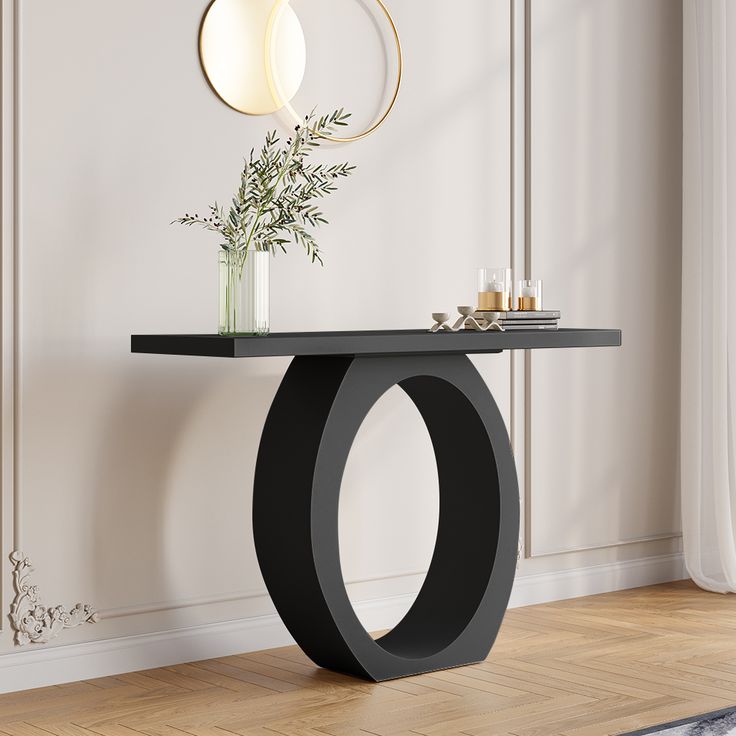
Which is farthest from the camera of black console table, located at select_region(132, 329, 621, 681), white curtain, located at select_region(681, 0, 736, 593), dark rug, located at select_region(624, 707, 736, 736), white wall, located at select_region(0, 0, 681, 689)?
white curtain, located at select_region(681, 0, 736, 593)

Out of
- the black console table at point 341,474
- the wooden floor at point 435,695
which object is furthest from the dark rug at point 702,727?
the black console table at point 341,474

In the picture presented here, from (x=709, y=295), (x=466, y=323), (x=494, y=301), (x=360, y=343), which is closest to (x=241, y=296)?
(x=360, y=343)

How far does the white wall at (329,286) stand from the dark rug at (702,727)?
46.7 inches

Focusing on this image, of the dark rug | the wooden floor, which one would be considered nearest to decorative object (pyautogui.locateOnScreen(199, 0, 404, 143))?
the wooden floor

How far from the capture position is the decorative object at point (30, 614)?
3.20 m

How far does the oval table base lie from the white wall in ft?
0.50

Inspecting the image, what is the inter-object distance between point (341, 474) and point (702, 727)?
1084mm

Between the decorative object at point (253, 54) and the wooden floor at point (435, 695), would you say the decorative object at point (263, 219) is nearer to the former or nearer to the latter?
the decorative object at point (253, 54)

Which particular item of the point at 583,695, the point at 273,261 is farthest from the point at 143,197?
the point at 583,695

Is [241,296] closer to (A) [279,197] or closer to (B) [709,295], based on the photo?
(A) [279,197]

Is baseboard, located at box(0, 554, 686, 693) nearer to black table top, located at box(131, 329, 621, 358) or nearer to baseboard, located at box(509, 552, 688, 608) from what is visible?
baseboard, located at box(509, 552, 688, 608)

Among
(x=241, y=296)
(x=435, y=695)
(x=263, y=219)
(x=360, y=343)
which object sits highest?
(x=263, y=219)

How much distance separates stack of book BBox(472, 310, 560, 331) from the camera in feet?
11.5

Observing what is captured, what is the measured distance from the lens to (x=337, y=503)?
10.4 feet
